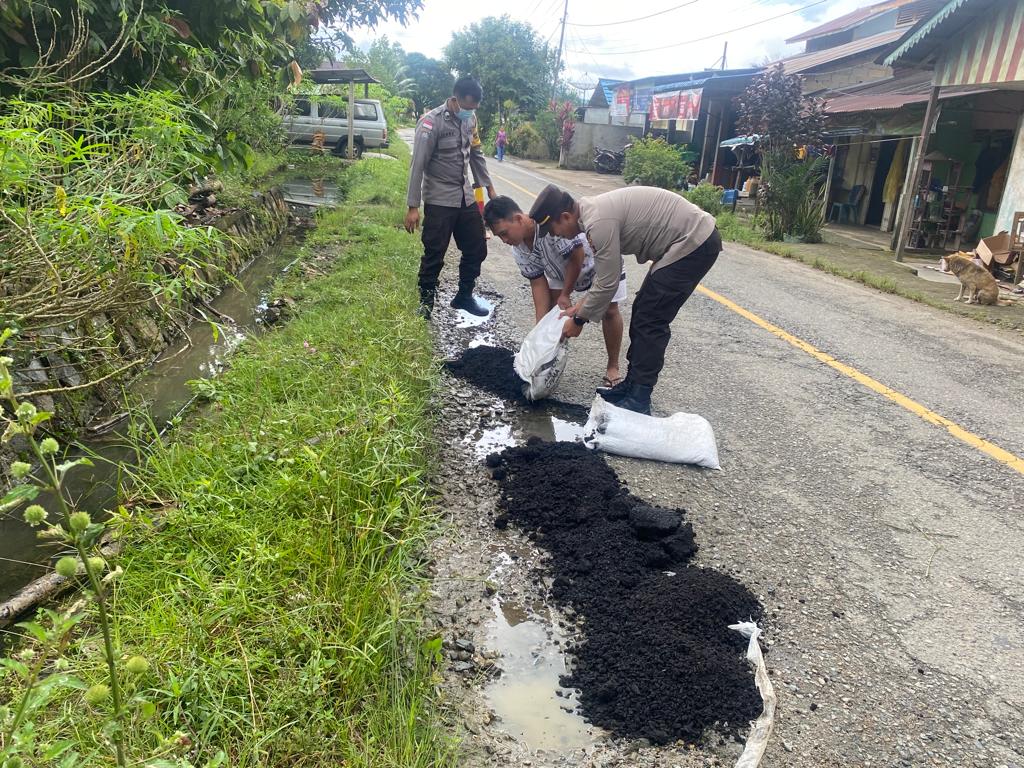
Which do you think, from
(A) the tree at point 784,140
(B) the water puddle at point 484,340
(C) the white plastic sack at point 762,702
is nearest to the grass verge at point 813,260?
(A) the tree at point 784,140

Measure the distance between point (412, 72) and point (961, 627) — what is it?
70.8 meters

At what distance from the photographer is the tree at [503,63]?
1892 inches

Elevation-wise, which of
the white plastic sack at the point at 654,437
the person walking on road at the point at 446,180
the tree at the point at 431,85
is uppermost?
the tree at the point at 431,85

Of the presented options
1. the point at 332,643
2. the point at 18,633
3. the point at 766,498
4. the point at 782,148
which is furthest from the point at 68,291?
the point at 782,148

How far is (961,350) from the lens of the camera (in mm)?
6418

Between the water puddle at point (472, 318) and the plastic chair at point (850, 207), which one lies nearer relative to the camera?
the water puddle at point (472, 318)

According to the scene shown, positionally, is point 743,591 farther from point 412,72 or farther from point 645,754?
point 412,72

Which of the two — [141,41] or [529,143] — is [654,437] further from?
[529,143]

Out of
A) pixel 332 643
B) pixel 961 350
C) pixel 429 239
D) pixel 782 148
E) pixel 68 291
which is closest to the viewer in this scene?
pixel 332 643

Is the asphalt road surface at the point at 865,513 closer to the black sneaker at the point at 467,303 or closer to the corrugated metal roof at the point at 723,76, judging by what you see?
the black sneaker at the point at 467,303

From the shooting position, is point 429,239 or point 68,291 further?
point 429,239

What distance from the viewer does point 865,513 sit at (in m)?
3.49

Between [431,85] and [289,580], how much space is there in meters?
61.5

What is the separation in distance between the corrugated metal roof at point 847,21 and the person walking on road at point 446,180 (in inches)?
886
